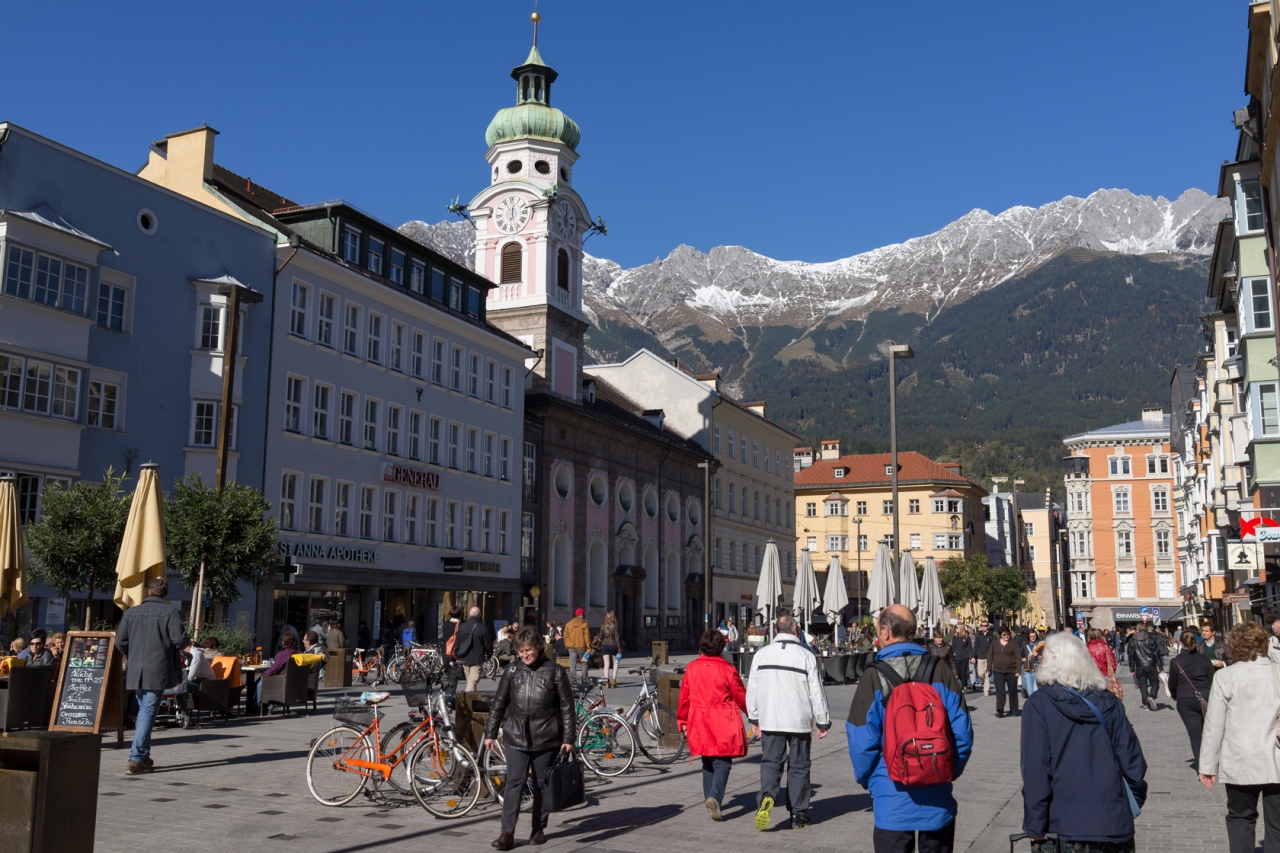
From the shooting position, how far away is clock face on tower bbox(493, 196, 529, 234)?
5419 cm

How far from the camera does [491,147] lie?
183 feet

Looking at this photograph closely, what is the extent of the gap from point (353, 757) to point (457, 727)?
1.07 meters

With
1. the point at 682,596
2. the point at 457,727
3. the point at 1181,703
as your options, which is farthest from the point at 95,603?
the point at 682,596

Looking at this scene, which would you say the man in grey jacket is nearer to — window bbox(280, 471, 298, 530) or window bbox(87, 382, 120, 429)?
window bbox(87, 382, 120, 429)

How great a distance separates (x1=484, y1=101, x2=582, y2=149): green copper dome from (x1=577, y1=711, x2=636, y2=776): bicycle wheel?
44112mm

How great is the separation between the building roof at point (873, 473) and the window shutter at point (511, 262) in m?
54.7

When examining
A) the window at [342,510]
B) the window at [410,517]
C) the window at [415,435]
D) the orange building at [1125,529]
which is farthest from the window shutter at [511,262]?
the orange building at [1125,529]

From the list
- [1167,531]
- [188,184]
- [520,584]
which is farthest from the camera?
[1167,531]

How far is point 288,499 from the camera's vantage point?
34750mm

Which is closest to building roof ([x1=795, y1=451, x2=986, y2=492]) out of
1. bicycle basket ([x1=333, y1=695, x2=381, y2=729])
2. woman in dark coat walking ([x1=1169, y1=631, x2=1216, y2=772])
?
woman in dark coat walking ([x1=1169, y1=631, x2=1216, y2=772])

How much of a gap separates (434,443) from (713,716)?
107ft

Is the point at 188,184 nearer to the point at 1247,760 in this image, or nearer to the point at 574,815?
the point at 574,815

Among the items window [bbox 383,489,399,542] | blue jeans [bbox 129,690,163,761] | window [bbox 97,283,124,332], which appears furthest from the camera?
window [bbox 383,489,399,542]

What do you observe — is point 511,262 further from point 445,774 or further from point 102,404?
point 445,774
